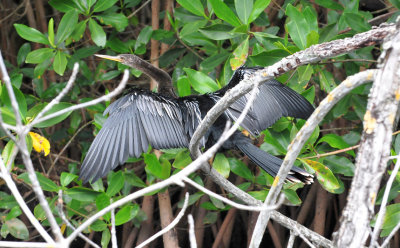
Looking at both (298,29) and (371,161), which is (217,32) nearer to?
(298,29)

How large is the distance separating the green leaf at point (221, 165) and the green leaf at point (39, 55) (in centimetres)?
97

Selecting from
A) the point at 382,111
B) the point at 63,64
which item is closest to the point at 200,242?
the point at 63,64

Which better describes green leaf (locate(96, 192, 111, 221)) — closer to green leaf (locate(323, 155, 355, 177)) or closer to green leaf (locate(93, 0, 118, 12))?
green leaf (locate(93, 0, 118, 12))

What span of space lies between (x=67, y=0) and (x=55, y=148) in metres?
1.18

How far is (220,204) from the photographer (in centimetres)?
279

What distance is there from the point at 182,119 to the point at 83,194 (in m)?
0.57

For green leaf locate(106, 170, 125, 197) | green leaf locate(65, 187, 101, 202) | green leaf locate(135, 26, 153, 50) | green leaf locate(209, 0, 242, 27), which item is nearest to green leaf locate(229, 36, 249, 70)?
green leaf locate(209, 0, 242, 27)

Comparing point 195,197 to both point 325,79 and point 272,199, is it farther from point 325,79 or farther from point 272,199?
point 272,199

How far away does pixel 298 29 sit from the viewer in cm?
217

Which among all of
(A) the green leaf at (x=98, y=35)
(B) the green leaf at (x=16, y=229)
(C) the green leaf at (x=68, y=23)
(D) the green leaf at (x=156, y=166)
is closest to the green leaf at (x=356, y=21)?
(D) the green leaf at (x=156, y=166)

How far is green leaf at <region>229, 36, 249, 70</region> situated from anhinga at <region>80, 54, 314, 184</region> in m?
0.05

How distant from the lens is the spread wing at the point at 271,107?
2.33 metres

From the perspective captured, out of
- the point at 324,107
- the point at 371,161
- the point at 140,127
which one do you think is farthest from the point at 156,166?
the point at 371,161

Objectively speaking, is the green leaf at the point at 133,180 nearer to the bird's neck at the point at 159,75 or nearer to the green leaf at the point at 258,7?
the bird's neck at the point at 159,75
